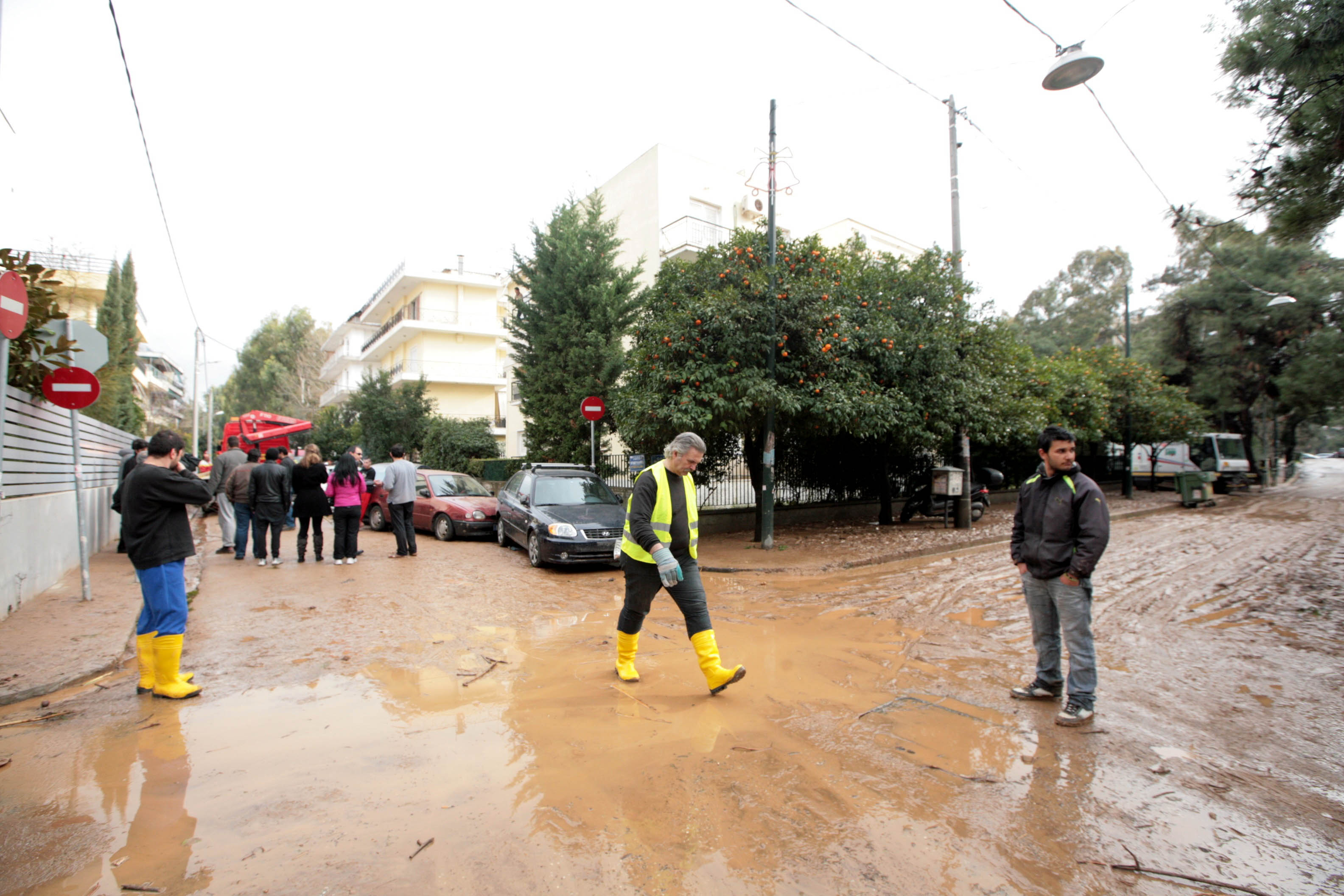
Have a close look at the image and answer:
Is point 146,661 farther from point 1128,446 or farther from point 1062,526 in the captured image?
point 1128,446

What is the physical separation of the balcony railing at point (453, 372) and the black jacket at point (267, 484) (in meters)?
24.5

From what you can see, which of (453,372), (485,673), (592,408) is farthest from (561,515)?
(453,372)

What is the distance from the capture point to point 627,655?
16.6ft

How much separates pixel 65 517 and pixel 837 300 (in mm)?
11687

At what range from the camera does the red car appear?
508 inches

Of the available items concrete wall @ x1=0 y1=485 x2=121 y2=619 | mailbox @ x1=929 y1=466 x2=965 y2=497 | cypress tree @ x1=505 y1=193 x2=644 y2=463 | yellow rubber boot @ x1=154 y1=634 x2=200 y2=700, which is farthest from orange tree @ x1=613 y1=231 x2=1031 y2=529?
concrete wall @ x1=0 y1=485 x2=121 y2=619

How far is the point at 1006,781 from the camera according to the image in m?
3.51

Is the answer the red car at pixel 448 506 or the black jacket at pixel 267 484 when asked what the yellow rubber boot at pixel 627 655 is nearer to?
the black jacket at pixel 267 484

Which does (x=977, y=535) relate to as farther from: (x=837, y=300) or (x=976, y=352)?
(x=837, y=300)

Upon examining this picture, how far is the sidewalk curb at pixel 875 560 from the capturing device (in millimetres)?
10312

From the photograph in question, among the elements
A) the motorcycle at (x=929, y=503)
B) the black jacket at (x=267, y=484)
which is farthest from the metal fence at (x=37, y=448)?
the motorcycle at (x=929, y=503)

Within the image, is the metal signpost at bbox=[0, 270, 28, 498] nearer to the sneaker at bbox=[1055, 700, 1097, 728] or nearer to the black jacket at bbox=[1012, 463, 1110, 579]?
the black jacket at bbox=[1012, 463, 1110, 579]

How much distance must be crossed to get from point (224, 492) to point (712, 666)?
391 inches

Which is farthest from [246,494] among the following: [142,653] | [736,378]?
[736,378]
